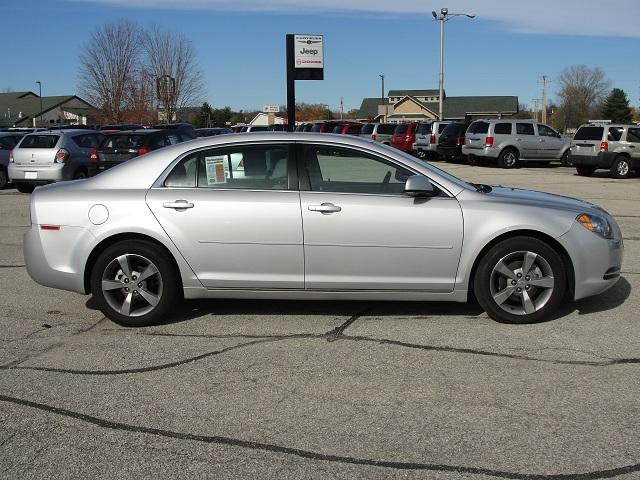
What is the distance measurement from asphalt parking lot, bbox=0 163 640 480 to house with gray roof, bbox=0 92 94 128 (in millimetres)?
87982

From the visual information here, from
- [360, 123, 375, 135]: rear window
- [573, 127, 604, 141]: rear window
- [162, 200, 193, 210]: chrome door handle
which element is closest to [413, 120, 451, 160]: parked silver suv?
[360, 123, 375, 135]: rear window

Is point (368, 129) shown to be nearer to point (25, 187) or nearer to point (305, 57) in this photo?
point (305, 57)

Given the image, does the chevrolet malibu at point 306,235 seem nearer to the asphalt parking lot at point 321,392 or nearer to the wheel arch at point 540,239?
the wheel arch at point 540,239

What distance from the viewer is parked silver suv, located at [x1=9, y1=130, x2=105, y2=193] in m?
16.0

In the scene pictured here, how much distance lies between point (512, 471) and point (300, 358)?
1880mm

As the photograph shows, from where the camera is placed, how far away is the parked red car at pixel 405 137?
3203 centimetres

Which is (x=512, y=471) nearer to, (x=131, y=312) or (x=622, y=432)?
(x=622, y=432)

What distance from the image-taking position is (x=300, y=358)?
185 inches

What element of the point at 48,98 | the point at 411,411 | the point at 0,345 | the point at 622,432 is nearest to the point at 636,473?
the point at 622,432

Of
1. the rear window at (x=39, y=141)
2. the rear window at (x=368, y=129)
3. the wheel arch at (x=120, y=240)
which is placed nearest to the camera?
the wheel arch at (x=120, y=240)

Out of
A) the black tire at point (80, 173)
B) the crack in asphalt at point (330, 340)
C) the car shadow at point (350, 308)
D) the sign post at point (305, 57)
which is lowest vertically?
the car shadow at point (350, 308)

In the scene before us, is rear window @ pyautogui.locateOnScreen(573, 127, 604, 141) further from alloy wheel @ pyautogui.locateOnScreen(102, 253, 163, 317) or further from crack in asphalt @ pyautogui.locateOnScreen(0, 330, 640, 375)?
alloy wheel @ pyautogui.locateOnScreen(102, 253, 163, 317)

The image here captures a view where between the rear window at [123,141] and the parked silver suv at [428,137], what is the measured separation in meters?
17.3

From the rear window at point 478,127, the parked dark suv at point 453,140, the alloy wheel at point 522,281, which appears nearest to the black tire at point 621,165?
the rear window at point 478,127
